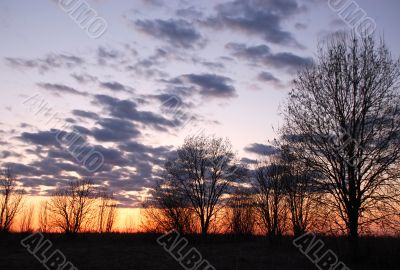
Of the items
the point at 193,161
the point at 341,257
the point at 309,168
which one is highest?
the point at 193,161

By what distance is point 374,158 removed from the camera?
68.8 feet

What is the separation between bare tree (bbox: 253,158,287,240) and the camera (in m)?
46.6

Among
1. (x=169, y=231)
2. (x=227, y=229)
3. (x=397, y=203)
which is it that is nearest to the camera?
(x=397, y=203)

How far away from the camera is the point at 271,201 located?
49688 mm

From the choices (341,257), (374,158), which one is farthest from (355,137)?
(341,257)

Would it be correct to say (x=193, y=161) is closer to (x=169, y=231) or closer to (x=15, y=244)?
(x=169, y=231)

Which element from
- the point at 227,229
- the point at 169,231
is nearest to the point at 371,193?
the point at 169,231

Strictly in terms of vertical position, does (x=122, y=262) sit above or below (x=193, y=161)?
below

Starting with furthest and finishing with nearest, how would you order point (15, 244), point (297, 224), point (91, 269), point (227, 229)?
1. point (227, 229)
2. point (15, 244)
3. point (297, 224)
4. point (91, 269)

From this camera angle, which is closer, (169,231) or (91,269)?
(91,269)

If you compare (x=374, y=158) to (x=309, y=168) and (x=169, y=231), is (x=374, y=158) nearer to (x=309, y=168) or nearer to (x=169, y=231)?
(x=309, y=168)

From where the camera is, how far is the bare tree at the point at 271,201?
46.6 meters

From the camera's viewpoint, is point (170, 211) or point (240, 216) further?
point (240, 216)

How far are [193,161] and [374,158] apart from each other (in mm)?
35608
